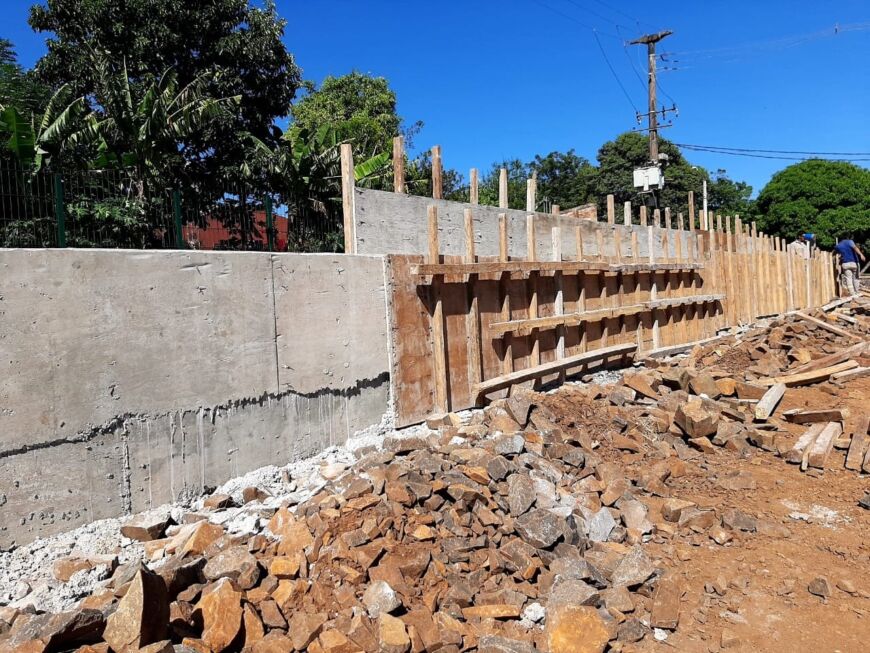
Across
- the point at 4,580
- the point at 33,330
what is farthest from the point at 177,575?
the point at 33,330

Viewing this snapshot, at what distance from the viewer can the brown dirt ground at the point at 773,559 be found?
11.3 feet

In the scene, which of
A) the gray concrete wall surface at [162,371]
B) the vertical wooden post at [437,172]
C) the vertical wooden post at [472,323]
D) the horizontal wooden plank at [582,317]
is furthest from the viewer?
the vertical wooden post at [437,172]

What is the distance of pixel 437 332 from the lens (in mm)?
6426

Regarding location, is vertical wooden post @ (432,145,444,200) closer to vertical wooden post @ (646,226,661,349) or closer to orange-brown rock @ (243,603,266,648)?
vertical wooden post @ (646,226,661,349)

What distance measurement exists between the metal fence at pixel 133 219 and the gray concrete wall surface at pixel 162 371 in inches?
60.4

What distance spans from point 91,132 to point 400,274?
822cm

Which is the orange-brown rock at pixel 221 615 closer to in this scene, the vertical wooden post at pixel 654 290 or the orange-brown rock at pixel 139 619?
the orange-brown rock at pixel 139 619

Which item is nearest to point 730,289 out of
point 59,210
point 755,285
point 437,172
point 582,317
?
point 755,285

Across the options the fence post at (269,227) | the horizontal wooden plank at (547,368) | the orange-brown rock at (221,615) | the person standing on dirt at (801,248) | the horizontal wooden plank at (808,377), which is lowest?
the orange-brown rock at (221,615)

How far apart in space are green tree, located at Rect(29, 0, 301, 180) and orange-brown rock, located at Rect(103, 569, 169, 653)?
12629mm

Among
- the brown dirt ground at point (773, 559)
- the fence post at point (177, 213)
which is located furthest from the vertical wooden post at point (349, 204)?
the brown dirt ground at point (773, 559)

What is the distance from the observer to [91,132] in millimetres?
10766

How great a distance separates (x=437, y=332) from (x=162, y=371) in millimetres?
2940

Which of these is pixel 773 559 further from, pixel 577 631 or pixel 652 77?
pixel 652 77
